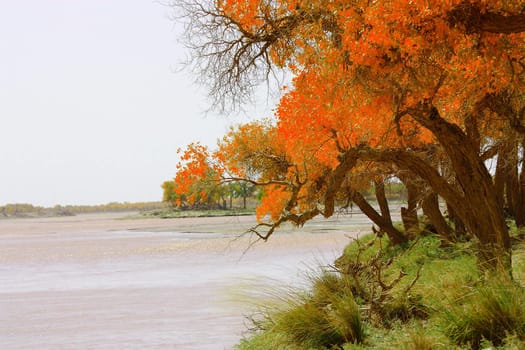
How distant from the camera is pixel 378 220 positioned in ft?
87.0

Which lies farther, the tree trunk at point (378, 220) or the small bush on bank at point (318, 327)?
the tree trunk at point (378, 220)

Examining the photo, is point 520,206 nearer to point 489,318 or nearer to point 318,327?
point 318,327

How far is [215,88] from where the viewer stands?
14.9 metres

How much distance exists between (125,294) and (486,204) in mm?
13574

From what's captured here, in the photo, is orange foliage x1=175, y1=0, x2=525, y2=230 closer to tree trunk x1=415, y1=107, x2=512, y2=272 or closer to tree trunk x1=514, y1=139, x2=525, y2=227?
tree trunk x1=415, y1=107, x2=512, y2=272

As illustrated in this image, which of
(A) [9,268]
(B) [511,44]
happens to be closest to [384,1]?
(B) [511,44]


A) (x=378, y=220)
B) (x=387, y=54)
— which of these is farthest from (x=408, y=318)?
(x=378, y=220)

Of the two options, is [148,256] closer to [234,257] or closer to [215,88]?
[234,257]

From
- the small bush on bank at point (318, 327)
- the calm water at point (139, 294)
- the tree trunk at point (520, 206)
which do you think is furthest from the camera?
the tree trunk at point (520, 206)

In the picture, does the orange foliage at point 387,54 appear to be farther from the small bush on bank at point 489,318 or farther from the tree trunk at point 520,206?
the tree trunk at point 520,206

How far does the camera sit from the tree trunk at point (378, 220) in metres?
25.8

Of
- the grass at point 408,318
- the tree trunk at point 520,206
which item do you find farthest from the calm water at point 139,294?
the tree trunk at point 520,206

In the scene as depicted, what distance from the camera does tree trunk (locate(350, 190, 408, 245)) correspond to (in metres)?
25.8

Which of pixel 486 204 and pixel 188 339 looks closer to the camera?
pixel 486 204
